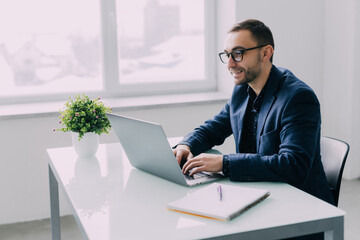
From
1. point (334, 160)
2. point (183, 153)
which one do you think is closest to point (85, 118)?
point (183, 153)

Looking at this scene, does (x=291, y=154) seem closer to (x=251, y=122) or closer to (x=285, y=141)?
(x=285, y=141)

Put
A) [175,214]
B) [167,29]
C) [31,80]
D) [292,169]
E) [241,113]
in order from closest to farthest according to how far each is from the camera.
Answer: [175,214], [292,169], [241,113], [31,80], [167,29]

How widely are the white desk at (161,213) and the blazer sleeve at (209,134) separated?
1.11ft

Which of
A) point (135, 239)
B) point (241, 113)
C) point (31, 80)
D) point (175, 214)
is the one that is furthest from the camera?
point (31, 80)

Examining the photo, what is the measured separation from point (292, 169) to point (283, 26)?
7.79 ft

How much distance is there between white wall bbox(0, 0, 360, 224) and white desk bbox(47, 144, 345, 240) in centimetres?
147

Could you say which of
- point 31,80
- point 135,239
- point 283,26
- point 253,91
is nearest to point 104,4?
point 31,80

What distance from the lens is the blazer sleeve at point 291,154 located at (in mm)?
1700

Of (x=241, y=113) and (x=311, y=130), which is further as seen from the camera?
(x=241, y=113)

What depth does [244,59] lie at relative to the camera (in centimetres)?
199

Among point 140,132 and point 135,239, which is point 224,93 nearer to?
point 140,132

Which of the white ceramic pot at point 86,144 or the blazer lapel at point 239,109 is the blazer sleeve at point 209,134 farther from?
the white ceramic pot at point 86,144

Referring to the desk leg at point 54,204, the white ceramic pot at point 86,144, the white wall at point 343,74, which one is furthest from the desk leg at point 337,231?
the white wall at point 343,74

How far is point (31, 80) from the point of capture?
3.58m
